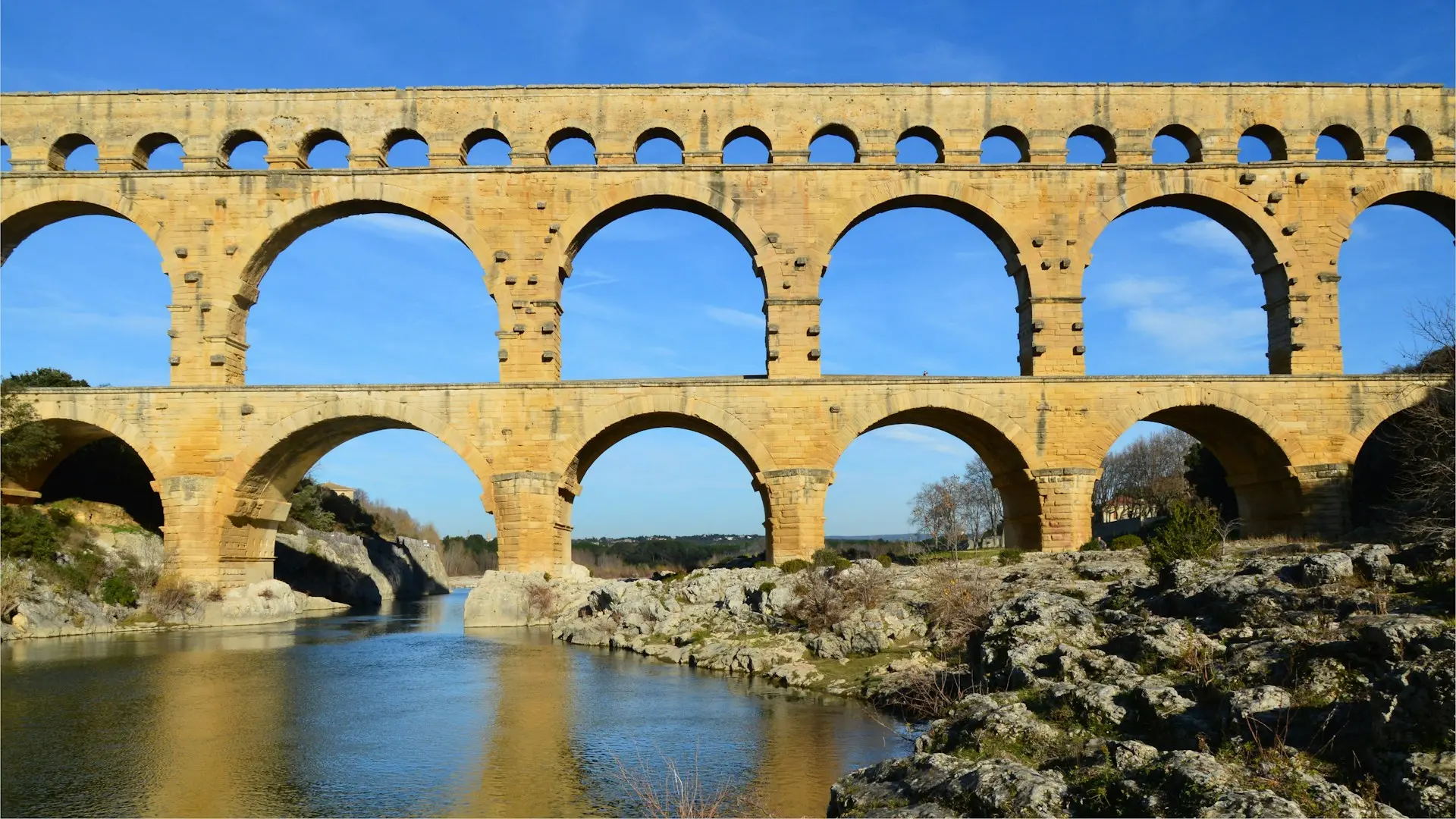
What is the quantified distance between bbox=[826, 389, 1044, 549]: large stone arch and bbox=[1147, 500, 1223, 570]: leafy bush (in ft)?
33.1

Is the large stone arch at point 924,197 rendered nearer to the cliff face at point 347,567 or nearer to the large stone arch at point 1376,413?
the large stone arch at point 1376,413

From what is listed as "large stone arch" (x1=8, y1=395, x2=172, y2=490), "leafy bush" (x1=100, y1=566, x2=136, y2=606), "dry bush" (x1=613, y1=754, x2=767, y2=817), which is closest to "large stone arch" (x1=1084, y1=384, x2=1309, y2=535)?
"dry bush" (x1=613, y1=754, x2=767, y2=817)

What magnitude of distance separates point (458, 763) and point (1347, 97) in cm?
2973

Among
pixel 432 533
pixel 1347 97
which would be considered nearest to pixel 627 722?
pixel 1347 97

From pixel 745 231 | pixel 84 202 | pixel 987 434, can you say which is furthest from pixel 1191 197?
pixel 84 202

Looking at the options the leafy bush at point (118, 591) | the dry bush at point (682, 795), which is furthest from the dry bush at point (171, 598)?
the dry bush at point (682, 795)

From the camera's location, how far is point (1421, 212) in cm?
2994

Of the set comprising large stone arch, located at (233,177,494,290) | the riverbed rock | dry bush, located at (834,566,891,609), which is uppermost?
large stone arch, located at (233,177,494,290)

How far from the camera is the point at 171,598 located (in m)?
26.2

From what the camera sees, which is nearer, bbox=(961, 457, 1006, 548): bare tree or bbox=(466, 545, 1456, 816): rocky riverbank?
bbox=(466, 545, 1456, 816): rocky riverbank

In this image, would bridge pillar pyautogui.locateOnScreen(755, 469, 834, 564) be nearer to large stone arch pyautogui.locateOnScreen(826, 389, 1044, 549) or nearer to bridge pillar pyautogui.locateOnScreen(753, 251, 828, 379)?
large stone arch pyautogui.locateOnScreen(826, 389, 1044, 549)

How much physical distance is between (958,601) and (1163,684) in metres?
7.51

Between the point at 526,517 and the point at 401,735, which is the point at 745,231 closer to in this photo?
the point at 526,517

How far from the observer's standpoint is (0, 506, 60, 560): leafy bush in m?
24.4
